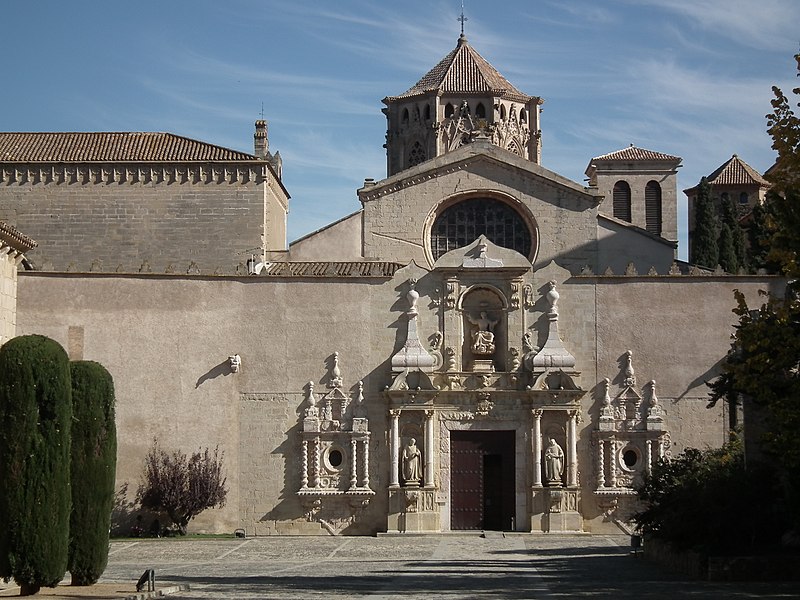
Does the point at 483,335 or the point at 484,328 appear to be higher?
the point at 484,328

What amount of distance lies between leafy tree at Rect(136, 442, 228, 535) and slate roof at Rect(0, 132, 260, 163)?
506 inches

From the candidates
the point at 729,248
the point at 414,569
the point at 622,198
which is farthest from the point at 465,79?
the point at 414,569

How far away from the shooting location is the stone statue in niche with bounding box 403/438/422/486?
1396 inches

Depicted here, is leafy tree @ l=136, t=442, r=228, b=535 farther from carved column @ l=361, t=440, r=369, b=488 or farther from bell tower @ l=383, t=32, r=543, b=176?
bell tower @ l=383, t=32, r=543, b=176

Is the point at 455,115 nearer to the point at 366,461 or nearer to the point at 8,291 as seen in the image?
the point at 366,461

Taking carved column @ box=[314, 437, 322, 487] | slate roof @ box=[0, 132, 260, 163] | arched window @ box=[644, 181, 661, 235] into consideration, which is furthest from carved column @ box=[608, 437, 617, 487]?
arched window @ box=[644, 181, 661, 235]

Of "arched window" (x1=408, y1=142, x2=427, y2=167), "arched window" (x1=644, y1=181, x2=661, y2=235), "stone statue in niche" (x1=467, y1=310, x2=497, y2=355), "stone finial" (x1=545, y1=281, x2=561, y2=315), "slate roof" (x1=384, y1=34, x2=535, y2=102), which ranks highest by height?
"slate roof" (x1=384, y1=34, x2=535, y2=102)

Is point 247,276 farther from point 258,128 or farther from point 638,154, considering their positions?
point 638,154

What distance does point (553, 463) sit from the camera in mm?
35406

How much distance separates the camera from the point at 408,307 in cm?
3619

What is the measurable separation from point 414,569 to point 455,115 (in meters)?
39.2

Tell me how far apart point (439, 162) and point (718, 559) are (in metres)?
19.5

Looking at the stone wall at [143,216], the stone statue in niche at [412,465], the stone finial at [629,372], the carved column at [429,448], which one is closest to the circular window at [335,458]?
the stone statue in niche at [412,465]

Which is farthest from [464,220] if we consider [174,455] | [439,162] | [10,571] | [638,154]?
[638,154]
